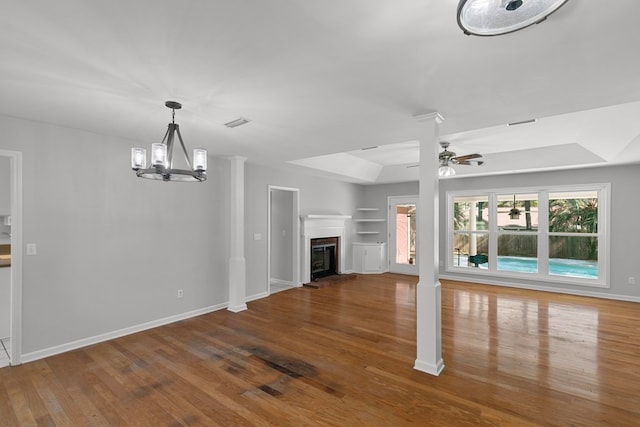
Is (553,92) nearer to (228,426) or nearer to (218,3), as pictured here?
(218,3)

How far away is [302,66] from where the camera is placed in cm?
206

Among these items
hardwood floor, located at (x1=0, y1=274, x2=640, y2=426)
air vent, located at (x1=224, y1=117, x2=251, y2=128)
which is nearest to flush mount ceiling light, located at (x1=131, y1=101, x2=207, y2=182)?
air vent, located at (x1=224, y1=117, x2=251, y2=128)

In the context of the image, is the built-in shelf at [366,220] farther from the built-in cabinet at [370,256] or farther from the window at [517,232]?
the window at [517,232]

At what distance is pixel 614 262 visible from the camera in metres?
5.50

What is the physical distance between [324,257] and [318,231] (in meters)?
0.83

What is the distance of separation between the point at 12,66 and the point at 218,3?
68.0 inches

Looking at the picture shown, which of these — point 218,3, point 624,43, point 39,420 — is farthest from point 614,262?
point 39,420

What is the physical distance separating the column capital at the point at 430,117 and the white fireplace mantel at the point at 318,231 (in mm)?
3762

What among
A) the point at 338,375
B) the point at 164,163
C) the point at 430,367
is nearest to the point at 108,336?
the point at 164,163

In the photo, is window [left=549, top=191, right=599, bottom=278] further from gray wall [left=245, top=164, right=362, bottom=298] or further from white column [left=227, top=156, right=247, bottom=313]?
white column [left=227, top=156, right=247, bottom=313]

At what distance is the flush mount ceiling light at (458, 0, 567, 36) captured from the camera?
128cm

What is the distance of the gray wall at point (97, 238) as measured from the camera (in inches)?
125

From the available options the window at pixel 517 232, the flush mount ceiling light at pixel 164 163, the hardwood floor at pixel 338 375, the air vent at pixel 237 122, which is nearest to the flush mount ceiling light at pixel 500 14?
the flush mount ceiling light at pixel 164 163

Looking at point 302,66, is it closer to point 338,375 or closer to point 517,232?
point 338,375
